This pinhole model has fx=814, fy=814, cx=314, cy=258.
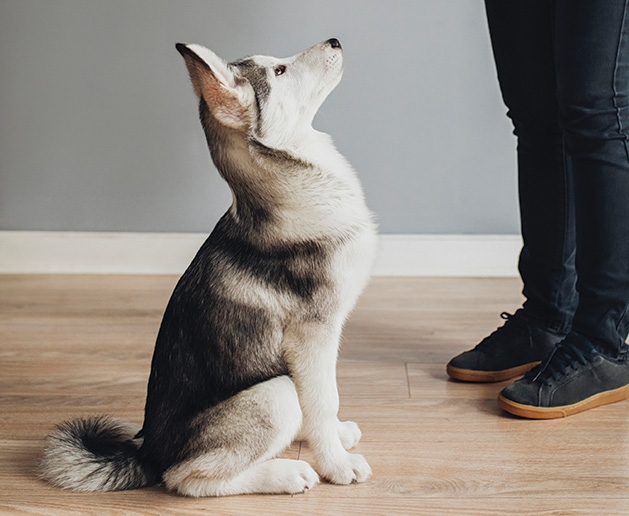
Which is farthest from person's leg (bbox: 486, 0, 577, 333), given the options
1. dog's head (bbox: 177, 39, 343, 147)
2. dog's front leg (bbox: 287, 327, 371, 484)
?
dog's front leg (bbox: 287, 327, 371, 484)

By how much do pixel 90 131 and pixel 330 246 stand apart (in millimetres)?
1673

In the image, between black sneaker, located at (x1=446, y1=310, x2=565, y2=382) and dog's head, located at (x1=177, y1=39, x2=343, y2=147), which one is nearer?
dog's head, located at (x1=177, y1=39, x2=343, y2=147)

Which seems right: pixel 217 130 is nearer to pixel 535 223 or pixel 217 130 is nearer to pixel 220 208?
pixel 535 223

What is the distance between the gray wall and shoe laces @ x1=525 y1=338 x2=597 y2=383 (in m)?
1.08

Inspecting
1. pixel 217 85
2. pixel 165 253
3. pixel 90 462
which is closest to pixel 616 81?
pixel 217 85

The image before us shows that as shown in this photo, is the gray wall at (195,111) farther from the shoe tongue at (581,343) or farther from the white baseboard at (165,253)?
the shoe tongue at (581,343)

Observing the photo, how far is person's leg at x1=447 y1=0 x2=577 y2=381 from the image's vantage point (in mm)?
1842

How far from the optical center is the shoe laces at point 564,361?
1766 mm

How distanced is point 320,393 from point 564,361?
641 mm

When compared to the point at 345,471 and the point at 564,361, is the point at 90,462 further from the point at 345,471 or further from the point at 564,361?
the point at 564,361

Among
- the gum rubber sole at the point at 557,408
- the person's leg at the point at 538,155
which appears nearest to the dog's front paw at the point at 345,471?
the gum rubber sole at the point at 557,408

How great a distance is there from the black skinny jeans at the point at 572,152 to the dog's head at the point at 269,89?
51cm

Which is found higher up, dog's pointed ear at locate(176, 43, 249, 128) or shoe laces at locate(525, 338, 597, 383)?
dog's pointed ear at locate(176, 43, 249, 128)

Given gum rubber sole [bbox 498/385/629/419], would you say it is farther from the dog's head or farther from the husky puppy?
the dog's head
